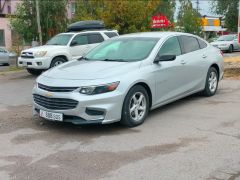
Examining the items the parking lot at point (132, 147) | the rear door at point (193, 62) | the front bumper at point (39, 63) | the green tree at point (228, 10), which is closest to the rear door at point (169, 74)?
the rear door at point (193, 62)

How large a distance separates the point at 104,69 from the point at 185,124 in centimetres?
164

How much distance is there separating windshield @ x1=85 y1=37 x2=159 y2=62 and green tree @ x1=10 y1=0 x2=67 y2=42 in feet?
52.8

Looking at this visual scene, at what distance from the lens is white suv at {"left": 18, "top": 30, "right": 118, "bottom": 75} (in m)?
15.8

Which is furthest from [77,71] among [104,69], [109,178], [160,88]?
[109,178]

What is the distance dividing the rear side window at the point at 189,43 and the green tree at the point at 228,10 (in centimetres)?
3391

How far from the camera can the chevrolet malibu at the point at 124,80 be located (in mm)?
6785

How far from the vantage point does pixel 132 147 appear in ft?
20.2

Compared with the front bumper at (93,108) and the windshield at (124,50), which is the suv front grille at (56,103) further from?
the windshield at (124,50)

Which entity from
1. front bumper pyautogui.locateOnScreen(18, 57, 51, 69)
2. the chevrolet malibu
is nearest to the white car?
front bumper pyautogui.locateOnScreen(18, 57, 51, 69)

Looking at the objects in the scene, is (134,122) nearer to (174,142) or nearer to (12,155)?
(174,142)

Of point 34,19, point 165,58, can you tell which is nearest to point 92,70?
point 165,58

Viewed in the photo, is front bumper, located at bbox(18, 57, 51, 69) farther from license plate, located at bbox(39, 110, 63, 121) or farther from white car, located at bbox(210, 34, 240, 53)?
white car, located at bbox(210, 34, 240, 53)

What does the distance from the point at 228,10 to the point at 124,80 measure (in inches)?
1498

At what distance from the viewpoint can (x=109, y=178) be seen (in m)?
5.03
